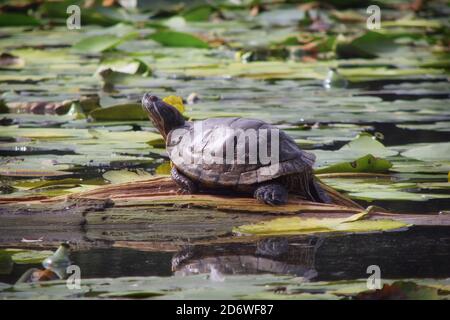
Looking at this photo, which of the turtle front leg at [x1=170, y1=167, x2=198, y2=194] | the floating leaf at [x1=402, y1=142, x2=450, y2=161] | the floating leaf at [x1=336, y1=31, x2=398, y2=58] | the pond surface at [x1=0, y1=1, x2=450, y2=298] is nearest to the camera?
the pond surface at [x1=0, y1=1, x2=450, y2=298]

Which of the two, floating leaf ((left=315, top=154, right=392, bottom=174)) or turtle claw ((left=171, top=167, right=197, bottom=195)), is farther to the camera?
floating leaf ((left=315, top=154, right=392, bottom=174))

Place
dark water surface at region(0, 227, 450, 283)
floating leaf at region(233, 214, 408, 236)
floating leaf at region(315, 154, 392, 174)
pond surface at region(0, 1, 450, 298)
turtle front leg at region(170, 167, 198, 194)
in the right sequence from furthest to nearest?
floating leaf at region(315, 154, 392, 174) → turtle front leg at region(170, 167, 198, 194) → floating leaf at region(233, 214, 408, 236) → pond surface at region(0, 1, 450, 298) → dark water surface at region(0, 227, 450, 283)

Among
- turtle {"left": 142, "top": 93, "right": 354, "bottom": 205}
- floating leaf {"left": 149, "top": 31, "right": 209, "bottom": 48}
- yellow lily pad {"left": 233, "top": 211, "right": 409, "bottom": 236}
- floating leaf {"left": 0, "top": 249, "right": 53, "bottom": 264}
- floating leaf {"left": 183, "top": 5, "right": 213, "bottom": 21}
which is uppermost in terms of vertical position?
turtle {"left": 142, "top": 93, "right": 354, "bottom": 205}

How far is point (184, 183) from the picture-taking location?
4.79 m

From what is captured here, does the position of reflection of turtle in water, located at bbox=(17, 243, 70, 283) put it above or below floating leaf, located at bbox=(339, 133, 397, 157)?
above

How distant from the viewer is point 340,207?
187 inches

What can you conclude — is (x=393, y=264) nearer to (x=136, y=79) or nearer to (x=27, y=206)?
(x=27, y=206)

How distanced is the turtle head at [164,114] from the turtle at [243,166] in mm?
212

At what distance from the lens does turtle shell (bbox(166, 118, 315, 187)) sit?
469 cm

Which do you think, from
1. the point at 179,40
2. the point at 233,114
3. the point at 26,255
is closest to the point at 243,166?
the point at 26,255

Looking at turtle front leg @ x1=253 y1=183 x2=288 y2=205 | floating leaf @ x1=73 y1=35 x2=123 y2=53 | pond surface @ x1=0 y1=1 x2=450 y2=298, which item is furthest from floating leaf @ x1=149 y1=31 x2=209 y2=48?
turtle front leg @ x1=253 y1=183 x2=288 y2=205

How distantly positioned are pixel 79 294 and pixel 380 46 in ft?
22.3

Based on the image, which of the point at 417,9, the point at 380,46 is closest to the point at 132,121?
the point at 380,46

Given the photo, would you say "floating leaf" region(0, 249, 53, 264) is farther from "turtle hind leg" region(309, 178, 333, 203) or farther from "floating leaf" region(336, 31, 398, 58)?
"floating leaf" region(336, 31, 398, 58)
